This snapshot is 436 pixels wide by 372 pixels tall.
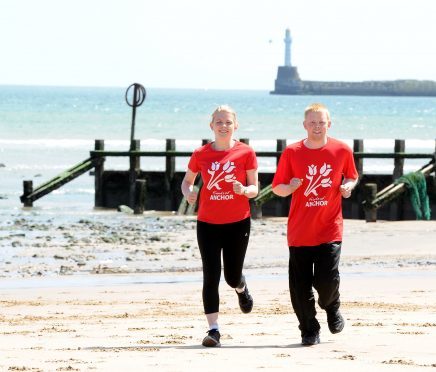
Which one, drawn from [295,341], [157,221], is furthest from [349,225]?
[295,341]

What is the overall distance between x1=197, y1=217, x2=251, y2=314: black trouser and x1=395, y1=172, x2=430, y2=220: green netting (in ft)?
49.4

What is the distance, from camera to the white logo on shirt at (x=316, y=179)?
8.30 m

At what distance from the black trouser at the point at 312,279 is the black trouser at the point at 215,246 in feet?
1.33

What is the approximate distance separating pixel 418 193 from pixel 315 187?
15749 mm

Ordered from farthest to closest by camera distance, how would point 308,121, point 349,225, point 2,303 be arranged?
point 349,225, point 2,303, point 308,121

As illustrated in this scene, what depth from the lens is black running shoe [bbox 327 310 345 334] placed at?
28.0 ft

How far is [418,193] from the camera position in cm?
2377

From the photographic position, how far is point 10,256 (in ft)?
55.2

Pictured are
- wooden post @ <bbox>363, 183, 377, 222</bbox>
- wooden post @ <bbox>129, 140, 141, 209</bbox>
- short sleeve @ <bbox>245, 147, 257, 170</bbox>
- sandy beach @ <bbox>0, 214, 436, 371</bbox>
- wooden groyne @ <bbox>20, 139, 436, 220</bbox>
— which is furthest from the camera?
wooden post @ <bbox>129, 140, 141, 209</bbox>

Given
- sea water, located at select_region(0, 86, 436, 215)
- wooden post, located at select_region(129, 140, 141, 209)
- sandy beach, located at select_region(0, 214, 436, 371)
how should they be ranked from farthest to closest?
sea water, located at select_region(0, 86, 436, 215) < wooden post, located at select_region(129, 140, 141, 209) < sandy beach, located at select_region(0, 214, 436, 371)

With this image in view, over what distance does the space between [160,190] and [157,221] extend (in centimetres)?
475

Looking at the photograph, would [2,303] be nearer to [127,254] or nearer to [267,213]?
[127,254]

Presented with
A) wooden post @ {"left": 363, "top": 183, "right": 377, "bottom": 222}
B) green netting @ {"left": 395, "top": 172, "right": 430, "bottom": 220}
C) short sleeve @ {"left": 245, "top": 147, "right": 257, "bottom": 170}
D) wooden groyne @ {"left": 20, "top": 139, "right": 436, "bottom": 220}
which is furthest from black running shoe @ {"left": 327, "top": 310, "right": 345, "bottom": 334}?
green netting @ {"left": 395, "top": 172, "right": 430, "bottom": 220}

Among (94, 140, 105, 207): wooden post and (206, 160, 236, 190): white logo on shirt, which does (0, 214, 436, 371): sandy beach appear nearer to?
(206, 160, 236, 190): white logo on shirt
